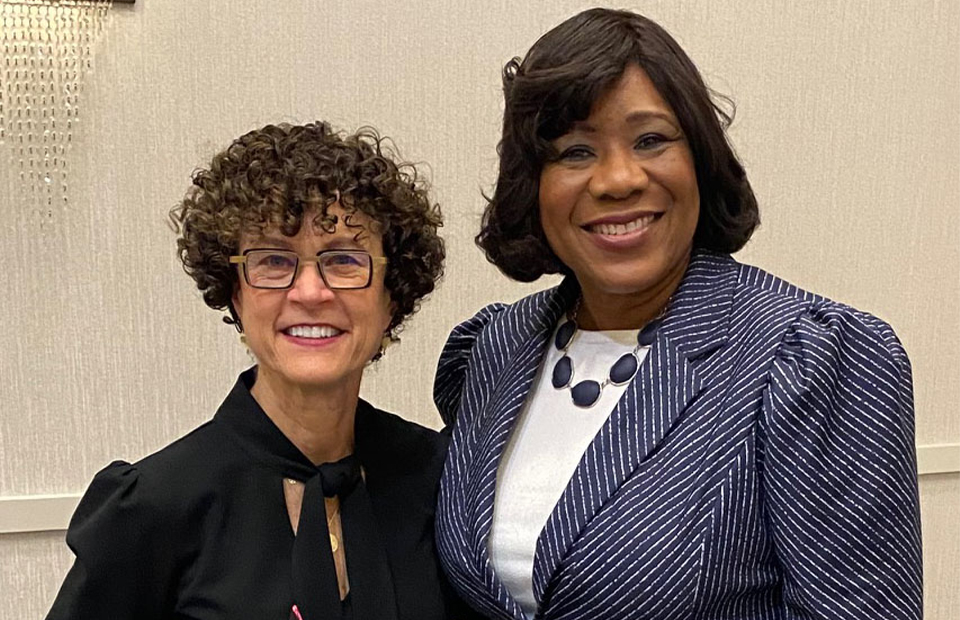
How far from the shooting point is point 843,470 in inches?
42.8

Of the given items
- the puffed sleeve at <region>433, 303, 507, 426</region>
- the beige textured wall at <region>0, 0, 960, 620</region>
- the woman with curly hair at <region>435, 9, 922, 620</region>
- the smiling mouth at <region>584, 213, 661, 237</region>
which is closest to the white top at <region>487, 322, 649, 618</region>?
the woman with curly hair at <region>435, 9, 922, 620</region>

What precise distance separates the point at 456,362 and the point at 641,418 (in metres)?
0.50

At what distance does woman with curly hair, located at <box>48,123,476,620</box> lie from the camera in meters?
1.22

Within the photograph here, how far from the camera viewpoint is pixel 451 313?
2.37m

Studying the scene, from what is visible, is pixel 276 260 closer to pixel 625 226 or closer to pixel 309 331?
pixel 309 331

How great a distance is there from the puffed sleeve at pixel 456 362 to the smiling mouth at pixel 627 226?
1.29ft

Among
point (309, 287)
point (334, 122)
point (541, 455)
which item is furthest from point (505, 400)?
point (334, 122)

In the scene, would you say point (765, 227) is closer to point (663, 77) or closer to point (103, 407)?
point (663, 77)

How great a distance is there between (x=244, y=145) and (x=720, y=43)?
1.50m

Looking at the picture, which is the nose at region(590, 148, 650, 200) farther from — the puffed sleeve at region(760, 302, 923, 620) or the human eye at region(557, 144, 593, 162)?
the puffed sleeve at region(760, 302, 923, 620)

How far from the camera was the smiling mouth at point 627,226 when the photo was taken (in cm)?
127

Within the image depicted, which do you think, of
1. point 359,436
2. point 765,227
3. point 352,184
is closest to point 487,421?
point 359,436

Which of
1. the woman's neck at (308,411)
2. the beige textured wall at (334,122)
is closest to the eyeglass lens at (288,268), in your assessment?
the woman's neck at (308,411)

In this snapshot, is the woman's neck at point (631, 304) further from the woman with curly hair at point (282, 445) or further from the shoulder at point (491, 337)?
the woman with curly hair at point (282, 445)
